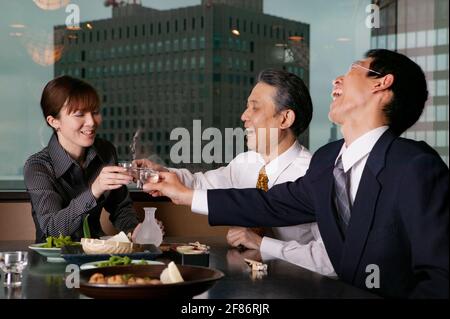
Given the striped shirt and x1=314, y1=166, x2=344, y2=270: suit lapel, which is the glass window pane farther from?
x1=314, y1=166, x2=344, y2=270: suit lapel

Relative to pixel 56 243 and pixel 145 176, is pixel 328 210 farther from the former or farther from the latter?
pixel 56 243

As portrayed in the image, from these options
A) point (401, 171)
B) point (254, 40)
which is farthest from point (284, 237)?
point (254, 40)

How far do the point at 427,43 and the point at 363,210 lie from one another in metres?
2.98

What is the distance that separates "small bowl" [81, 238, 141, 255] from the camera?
2.27 m

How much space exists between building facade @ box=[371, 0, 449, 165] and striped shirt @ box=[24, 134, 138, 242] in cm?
214

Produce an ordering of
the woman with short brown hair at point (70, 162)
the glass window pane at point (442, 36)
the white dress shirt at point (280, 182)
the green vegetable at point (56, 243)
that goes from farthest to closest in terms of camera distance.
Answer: the glass window pane at point (442, 36)
the woman with short brown hair at point (70, 162)
the white dress shirt at point (280, 182)
the green vegetable at point (56, 243)

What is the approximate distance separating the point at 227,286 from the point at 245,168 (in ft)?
5.44

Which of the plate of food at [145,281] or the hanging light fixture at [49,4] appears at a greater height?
the hanging light fixture at [49,4]

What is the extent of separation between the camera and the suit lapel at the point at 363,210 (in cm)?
204

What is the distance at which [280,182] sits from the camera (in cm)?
311
